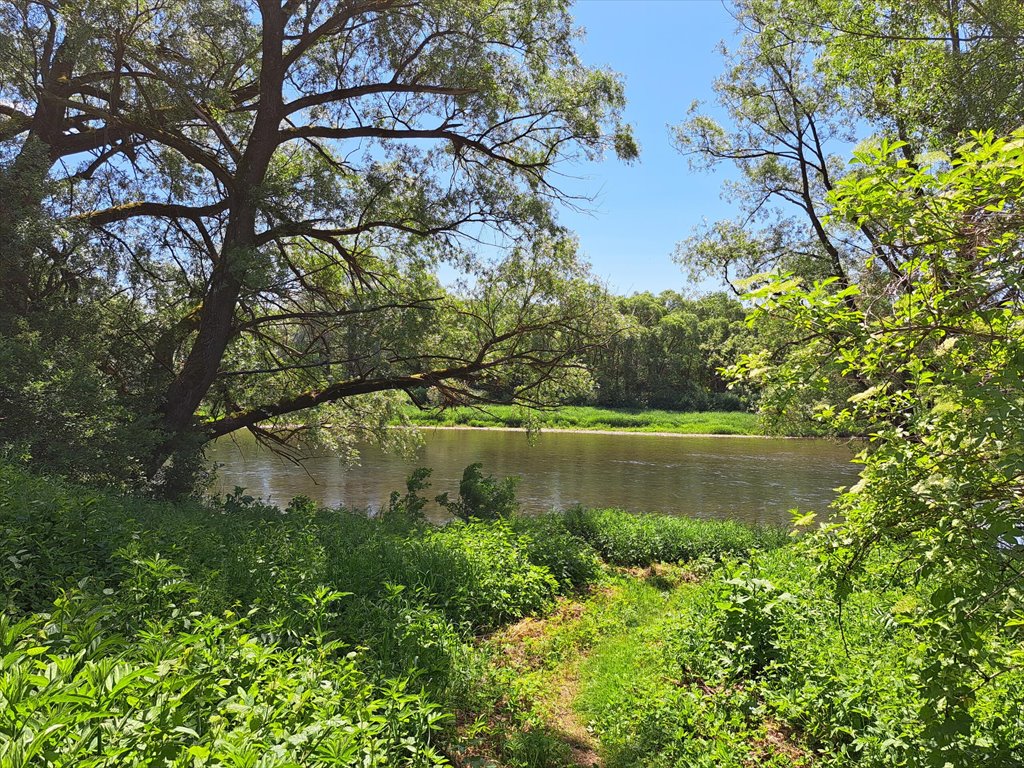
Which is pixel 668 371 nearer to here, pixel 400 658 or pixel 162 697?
pixel 400 658

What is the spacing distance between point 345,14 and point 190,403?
6864 mm

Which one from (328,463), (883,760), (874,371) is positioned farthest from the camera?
(328,463)

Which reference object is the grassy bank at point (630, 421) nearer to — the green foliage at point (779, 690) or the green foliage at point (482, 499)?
the green foliage at point (482, 499)

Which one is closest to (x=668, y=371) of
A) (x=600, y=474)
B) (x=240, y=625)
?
(x=600, y=474)

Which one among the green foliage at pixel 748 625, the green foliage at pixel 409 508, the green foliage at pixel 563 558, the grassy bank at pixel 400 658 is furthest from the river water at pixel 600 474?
the green foliage at pixel 748 625

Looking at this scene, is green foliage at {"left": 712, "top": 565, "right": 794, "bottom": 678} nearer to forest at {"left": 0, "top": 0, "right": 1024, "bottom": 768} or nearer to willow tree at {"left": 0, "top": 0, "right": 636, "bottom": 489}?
forest at {"left": 0, "top": 0, "right": 1024, "bottom": 768}

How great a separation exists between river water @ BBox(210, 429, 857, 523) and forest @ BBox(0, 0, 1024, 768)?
3.55 metres

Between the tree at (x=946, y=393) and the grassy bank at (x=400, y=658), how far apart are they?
29cm

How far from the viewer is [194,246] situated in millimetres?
10641

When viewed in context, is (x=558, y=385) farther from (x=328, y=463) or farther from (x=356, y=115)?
(x=328, y=463)

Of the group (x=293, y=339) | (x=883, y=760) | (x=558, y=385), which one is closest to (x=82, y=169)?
(x=293, y=339)

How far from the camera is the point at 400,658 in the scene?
162 inches

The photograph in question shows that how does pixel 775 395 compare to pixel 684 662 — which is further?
pixel 684 662

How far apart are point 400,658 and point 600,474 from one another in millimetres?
18752
